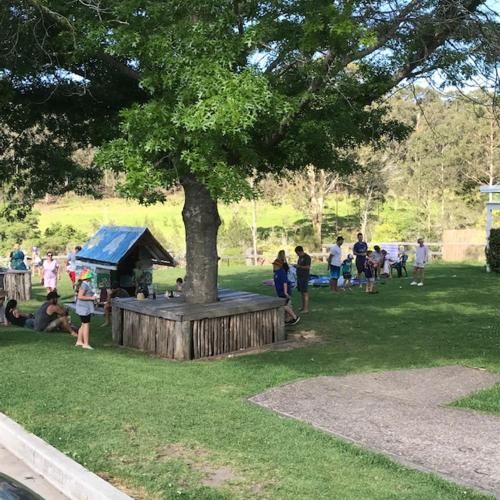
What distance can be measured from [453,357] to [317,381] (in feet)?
9.27

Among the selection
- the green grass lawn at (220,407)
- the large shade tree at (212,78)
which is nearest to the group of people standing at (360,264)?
the green grass lawn at (220,407)

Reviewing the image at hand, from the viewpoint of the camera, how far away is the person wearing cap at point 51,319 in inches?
549

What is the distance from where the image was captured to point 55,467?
18.0 feet

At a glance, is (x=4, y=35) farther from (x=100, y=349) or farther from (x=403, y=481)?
(x=403, y=481)

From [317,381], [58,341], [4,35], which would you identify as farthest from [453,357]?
[4,35]

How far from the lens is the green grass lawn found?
5348 mm

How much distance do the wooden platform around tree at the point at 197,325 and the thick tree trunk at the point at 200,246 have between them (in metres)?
0.29

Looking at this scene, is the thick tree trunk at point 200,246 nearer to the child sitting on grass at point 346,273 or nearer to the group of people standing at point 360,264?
the group of people standing at point 360,264

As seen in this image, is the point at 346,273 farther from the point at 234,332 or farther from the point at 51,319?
the point at 51,319

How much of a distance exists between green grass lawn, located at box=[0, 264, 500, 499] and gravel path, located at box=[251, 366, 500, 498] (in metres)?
0.33

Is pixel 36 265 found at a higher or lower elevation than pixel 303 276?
higher

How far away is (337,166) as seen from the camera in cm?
1331

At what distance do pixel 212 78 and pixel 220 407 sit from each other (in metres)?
3.88

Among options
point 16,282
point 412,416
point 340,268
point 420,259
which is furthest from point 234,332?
point 16,282
